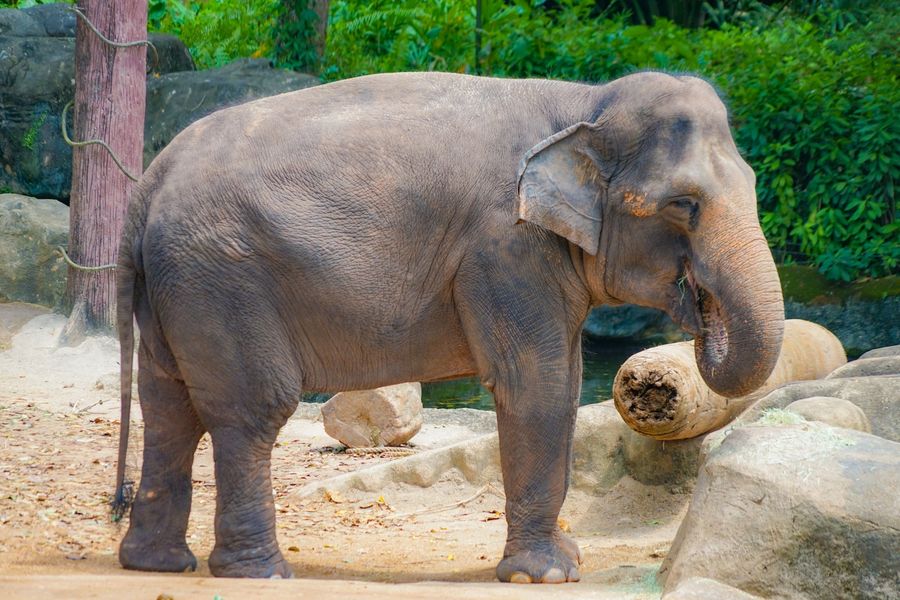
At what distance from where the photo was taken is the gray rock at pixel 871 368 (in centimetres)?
680

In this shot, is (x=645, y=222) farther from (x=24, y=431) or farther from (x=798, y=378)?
(x=24, y=431)

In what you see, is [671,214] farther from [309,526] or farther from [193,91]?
[193,91]

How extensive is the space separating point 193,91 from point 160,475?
9617mm

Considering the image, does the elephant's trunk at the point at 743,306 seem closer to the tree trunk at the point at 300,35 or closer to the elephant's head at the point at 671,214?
A: the elephant's head at the point at 671,214

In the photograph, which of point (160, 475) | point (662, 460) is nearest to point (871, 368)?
point (662, 460)

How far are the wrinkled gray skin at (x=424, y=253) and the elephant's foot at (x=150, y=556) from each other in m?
0.31

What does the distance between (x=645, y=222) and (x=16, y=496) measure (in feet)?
12.0

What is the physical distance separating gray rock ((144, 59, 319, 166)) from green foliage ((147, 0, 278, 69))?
5.01 meters

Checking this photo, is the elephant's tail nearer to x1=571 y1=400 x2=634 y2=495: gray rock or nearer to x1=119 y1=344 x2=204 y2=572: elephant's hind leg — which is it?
x1=119 y1=344 x2=204 y2=572: elephant's hind leg

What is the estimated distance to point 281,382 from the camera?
16.0 feet

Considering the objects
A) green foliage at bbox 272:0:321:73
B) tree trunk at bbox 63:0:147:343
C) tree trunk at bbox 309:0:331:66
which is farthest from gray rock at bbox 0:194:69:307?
tree trunk at bbox 309:0:331:66

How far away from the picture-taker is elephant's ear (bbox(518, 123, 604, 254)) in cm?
481

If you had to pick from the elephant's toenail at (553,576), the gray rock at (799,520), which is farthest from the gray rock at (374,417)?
the gray rock at (799,520)

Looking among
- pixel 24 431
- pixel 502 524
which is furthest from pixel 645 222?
pixel 24 431
